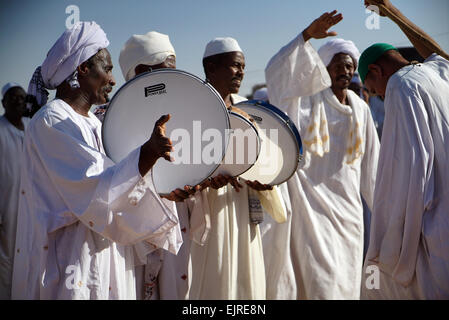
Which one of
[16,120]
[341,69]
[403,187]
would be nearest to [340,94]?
[341,69]

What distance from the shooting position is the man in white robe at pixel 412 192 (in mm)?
4277

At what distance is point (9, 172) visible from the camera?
786 centimetres

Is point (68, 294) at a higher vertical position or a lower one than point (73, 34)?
lower

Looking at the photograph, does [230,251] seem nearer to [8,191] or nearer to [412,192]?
[412,192]

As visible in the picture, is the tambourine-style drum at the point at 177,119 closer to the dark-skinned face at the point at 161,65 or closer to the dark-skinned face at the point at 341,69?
the dark-skinned face at the point at 161,65

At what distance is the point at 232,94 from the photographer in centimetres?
589

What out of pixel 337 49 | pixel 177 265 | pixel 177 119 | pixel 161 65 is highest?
pixel 337 49

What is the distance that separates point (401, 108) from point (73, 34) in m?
2.10

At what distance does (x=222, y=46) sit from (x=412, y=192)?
2306 mm

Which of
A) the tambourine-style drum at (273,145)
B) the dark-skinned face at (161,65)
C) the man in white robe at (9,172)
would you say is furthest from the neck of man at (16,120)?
the tambourine-style drum at (273,145)
